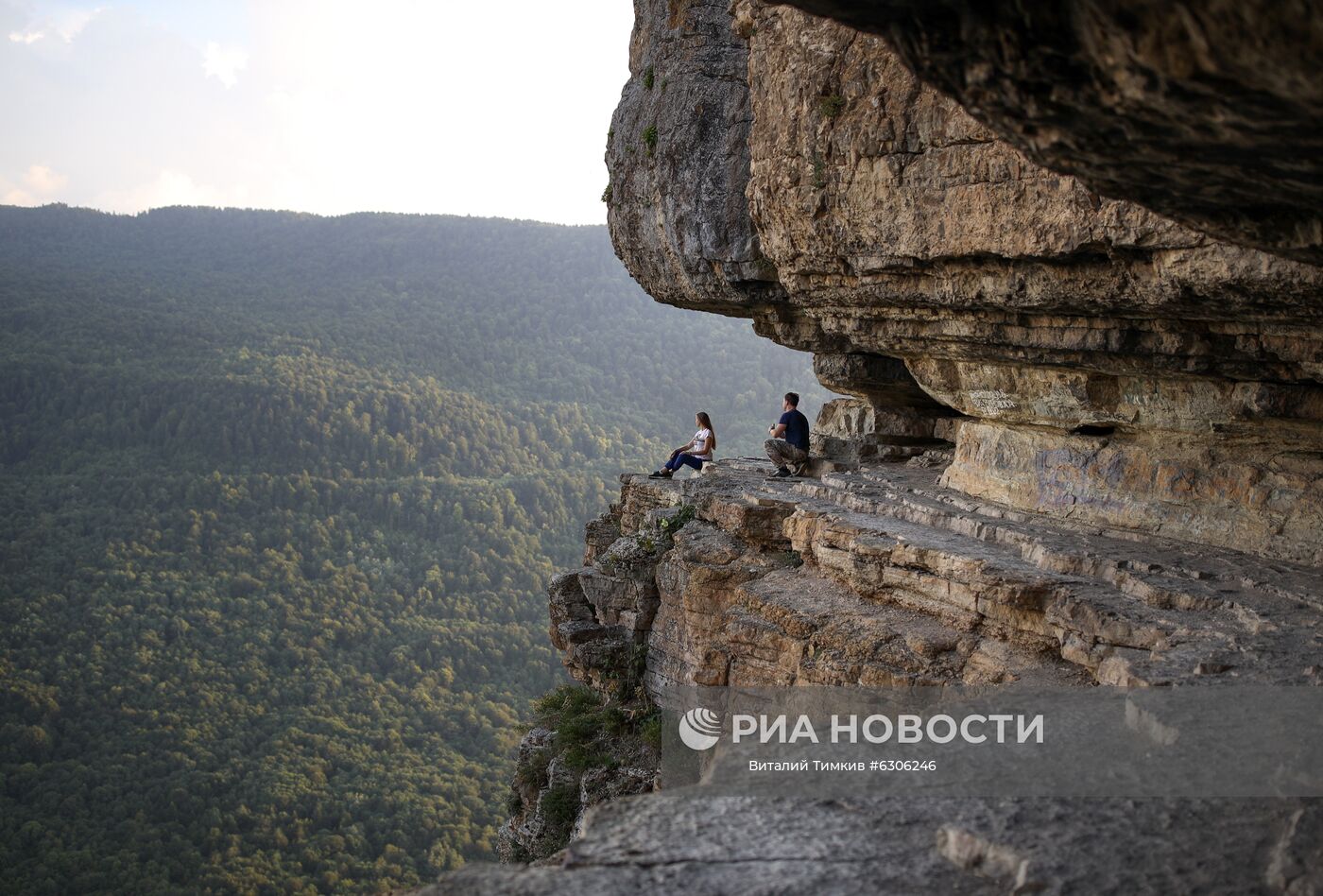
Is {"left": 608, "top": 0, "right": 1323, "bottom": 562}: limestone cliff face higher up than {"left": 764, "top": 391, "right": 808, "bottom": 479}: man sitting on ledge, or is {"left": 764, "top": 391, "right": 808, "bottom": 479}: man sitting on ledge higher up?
{"left": 608, "top": 0, "right": 1323, "bottom": 562}: limestone cliff face

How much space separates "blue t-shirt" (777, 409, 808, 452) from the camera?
49.5ft

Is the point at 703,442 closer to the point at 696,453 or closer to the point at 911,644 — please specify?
the point at 696,453

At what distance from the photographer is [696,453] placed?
1716 centimetres

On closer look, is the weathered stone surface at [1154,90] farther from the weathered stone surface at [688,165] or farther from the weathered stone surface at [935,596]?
the weathered stone surface at [688,165]

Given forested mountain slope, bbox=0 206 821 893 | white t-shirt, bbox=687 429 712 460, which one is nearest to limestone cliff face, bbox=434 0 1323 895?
white t-shirt, bbox=687 429 712 460

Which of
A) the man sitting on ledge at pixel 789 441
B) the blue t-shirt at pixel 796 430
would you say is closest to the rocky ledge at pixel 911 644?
the man sitting on ledge at pixel 789 441

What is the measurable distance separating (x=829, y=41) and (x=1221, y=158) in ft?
22.0

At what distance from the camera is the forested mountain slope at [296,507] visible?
124 feet

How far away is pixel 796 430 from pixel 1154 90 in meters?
11.4

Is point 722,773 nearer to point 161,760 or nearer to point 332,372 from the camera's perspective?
point 161,760

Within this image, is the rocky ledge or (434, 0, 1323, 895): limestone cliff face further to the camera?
the rocky ledge

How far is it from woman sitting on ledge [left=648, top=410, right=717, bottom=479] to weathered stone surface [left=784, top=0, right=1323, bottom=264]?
12085 mm

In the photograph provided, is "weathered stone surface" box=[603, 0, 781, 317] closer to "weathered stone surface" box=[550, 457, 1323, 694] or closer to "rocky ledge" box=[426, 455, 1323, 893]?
"rocky ledge" box=[426, 455, 1323, 893]

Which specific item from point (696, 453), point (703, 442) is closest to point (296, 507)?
point (696, 453)
